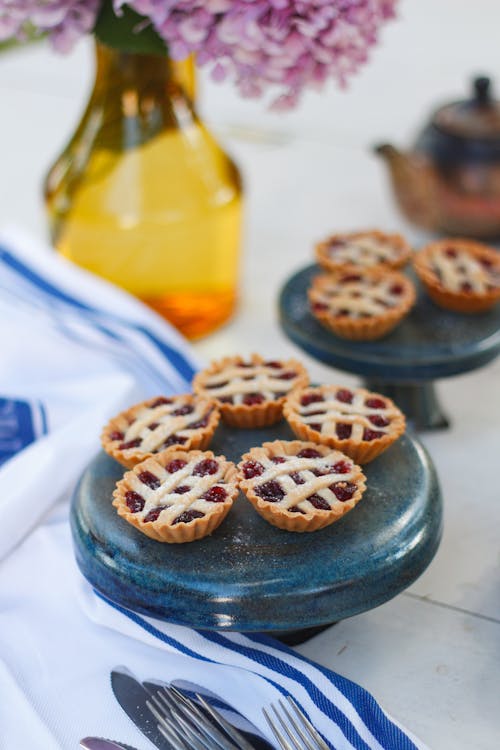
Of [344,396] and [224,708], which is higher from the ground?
[344,396]

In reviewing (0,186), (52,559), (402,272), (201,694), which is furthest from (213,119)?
(201,694)

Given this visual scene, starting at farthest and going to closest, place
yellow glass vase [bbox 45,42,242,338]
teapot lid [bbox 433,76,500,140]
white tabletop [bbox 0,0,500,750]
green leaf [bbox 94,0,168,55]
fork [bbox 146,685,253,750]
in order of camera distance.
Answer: teapot lid [bbox 433,76,500,140] → yellow glass vase [bbox 45,42,242,338] → green leaf [bbox 94,0,168,55] → white tabletop [bbox 0,0,500,750] → fork [bbox 146,685,253,750]

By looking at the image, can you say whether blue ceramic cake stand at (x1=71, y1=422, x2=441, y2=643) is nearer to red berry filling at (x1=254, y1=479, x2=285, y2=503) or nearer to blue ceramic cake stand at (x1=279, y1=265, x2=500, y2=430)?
red berry filling at (x1=254, y1=479, x2=285, y2=503)

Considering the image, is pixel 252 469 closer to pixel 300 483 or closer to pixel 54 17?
pixel 300 483

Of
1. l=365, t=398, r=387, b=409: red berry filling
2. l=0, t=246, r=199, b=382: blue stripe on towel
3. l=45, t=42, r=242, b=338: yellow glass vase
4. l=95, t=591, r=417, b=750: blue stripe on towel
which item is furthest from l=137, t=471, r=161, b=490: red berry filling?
l=45, t=42, r=242, b=338: yellow glass vase

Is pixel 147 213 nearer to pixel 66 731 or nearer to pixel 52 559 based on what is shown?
pixel 52 559

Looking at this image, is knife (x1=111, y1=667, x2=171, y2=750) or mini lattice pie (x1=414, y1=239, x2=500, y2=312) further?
mini lattice pie (x1=414, y1=239, x2=500, y2=312)

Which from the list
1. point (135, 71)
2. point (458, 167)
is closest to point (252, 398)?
point (135, 71)

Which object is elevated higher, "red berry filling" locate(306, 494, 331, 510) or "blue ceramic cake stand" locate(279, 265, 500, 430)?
"red berry filling" locate(306, 494, 331, 510)
